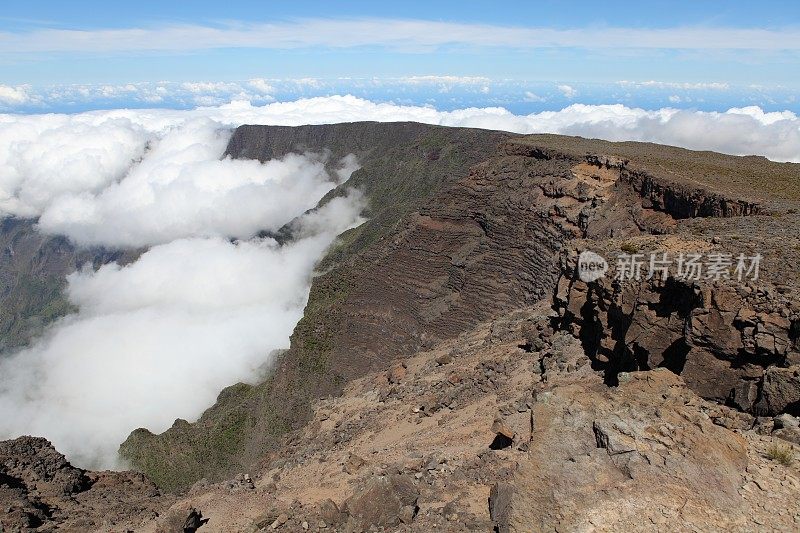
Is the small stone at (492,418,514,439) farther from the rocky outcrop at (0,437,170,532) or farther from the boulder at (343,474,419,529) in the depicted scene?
the rocky outcrop at (0,437,170,532)

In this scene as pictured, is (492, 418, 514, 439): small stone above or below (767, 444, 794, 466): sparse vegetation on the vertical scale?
below

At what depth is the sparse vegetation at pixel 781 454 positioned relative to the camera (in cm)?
1061

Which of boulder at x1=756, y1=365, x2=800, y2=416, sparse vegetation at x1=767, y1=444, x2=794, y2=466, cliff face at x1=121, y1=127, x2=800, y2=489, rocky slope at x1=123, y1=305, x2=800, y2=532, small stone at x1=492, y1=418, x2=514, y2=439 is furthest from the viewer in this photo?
cliff face at x1=121, y1=127, x2=800, y2=489

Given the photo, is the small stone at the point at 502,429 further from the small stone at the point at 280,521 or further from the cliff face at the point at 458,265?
the cliff face at the point at 458,265

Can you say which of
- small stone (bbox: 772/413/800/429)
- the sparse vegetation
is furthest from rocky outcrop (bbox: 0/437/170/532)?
small stone (bbox: 772/413/800/429)

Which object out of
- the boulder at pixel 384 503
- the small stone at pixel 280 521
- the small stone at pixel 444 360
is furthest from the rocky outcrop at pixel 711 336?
the small stone at pixel 280 521

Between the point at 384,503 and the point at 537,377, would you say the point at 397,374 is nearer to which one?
the point at 537,377

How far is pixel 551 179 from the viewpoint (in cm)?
4262

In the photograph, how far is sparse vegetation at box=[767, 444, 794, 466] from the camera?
418 inches

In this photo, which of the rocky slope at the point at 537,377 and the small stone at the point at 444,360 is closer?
the rocky slope at the point at 537,377

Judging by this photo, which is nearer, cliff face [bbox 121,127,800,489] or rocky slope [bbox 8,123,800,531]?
rocky slope [bbox 8,123,800,531]

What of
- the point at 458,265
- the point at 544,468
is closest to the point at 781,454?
the point at 544,468

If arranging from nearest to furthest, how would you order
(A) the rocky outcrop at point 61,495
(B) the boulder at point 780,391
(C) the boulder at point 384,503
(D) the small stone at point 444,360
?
(B) the boulder at point 780,391 < (C) the boulder at point 384,503 < (A) the rocky outcrop at point 61,495 < (D) the small stone at point 444,360

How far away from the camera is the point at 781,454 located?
10.7 metres
